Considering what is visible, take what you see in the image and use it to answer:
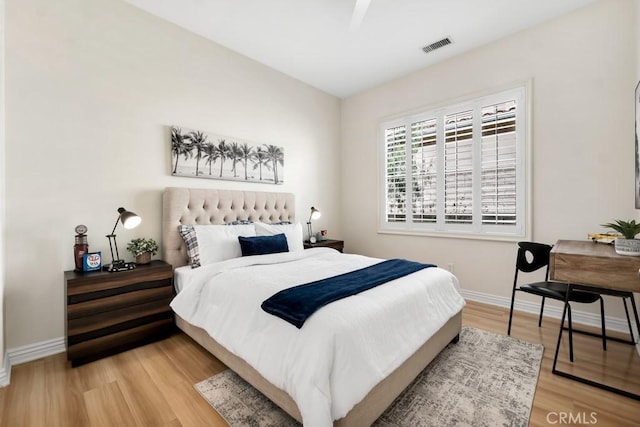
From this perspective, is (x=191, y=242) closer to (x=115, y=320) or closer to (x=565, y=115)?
(x=115, y=320)

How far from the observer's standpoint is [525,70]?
3158 millimetres

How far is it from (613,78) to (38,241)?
5.26 metres

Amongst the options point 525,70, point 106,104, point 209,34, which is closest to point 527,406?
point 525,70

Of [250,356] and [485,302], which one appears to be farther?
[485,302]

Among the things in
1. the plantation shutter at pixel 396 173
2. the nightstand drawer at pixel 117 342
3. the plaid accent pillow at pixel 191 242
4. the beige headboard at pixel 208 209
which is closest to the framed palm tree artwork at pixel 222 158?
the beige headboard at pixel 208 209

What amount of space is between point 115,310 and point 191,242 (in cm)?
80

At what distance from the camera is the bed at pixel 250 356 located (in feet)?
4.84

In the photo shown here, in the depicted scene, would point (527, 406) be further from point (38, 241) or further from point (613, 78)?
point (38, 241)

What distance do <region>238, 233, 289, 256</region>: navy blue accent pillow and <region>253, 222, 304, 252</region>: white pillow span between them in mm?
214

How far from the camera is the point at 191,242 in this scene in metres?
2.78

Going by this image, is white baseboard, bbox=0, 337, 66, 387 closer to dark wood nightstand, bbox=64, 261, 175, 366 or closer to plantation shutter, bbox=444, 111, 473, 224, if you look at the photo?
dark wood nightstand, bbox=64, 261, 175, 366

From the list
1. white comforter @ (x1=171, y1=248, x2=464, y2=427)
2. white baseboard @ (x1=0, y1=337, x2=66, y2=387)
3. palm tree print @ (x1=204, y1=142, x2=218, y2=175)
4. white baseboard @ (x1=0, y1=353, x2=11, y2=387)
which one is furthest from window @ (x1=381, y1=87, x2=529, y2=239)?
white baseboard @ (x1=0, y1=353, x2=11, y2=387)

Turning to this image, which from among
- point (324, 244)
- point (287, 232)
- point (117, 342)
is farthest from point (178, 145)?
point (324, 244)

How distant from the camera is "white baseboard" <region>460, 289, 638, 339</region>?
266cm
